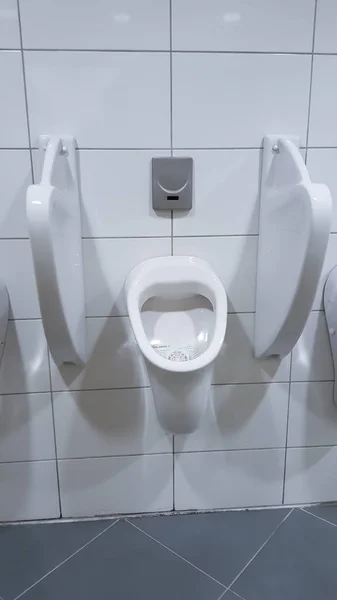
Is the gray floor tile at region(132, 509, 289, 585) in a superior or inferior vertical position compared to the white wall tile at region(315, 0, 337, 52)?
inferior

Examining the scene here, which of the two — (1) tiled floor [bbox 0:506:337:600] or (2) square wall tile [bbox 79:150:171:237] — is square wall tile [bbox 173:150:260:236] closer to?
(2) square wall tile [bbox 79:150:171:237]

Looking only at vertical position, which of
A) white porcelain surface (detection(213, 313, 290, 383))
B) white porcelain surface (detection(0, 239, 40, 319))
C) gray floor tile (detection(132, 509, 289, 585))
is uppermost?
white porcelain surface (detection(0, 239, 40, 319))

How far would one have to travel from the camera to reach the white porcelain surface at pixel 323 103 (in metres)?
1.32

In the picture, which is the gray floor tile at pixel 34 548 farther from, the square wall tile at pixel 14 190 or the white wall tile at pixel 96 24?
the white wall tile at pixel 96 24

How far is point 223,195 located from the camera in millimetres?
1373

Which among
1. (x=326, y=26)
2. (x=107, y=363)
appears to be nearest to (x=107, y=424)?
Answer: (x=107, y=363)

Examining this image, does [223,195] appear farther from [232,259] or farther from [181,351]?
[181,351]

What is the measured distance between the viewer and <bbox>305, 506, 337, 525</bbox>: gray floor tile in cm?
156

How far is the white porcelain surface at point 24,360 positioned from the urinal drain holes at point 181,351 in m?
0.36

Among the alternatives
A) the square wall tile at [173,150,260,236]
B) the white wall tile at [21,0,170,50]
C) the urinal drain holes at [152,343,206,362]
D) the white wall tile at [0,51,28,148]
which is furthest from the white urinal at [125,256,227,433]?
the white wall tile at [21,0,170,50]

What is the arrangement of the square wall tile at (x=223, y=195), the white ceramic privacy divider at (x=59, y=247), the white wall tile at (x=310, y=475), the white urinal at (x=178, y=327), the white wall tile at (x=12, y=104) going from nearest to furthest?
the white ceramic privacy divider at (x=59, y=247) < the white urinal at (x=178, y=327) < the white wall tile at (x=12, y=104) < the square wall tile at (x=223, y=195) < the white wall tile at (x=310, y=475)

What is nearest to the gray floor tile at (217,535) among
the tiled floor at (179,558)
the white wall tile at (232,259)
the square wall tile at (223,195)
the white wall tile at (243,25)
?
the tiled floor at (179,558)

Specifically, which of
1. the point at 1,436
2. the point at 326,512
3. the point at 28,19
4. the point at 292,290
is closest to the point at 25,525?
the point at 1,436

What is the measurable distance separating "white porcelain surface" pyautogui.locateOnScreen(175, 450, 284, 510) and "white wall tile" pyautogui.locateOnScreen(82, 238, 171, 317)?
0.55m
